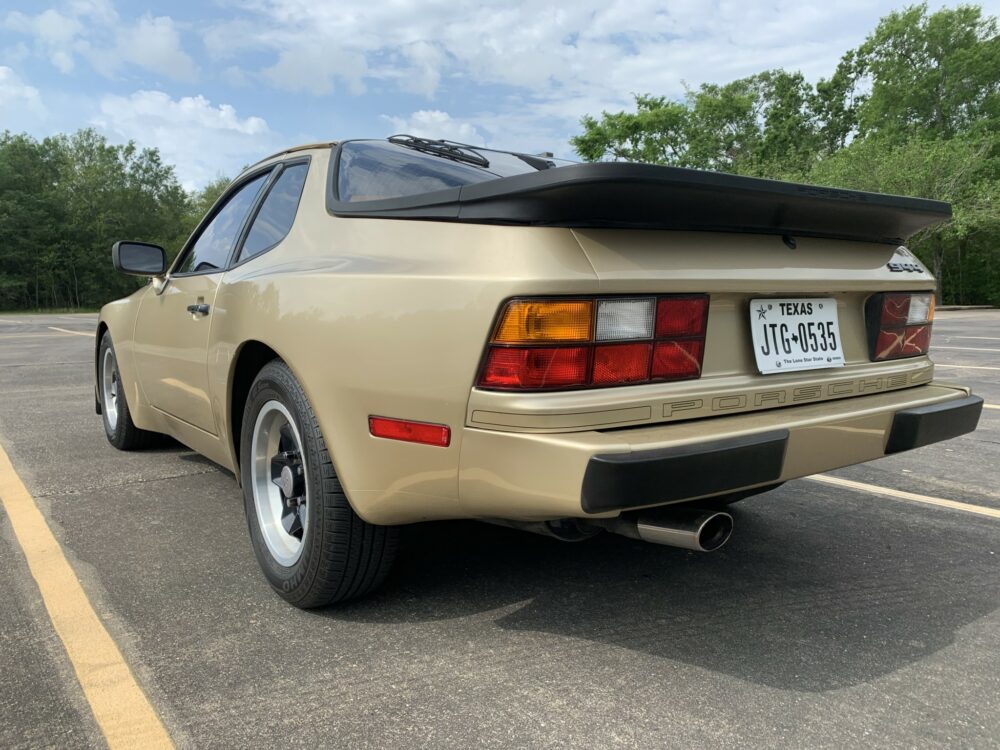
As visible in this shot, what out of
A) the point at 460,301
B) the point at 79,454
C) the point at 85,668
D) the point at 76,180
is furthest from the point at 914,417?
the point at 76,180

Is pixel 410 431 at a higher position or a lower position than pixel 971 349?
higher

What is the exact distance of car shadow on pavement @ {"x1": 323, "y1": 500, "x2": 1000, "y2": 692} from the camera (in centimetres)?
212

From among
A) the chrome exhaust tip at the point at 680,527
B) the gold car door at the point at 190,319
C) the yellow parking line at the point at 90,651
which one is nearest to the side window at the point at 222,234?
the gold car door at the point at 190,319

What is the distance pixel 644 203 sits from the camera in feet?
6.23

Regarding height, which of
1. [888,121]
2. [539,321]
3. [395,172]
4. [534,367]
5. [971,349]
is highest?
[888,121]

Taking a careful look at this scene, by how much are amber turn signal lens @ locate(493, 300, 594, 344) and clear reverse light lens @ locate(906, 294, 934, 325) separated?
59.2 inches

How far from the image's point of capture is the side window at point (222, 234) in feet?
10.3

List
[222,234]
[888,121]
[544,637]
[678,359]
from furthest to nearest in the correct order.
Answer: [888,121], [222,234], [544,637], [678,359]

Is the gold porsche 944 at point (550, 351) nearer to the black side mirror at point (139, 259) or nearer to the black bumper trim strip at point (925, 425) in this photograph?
the black bumper trim strip at point (925, 425)

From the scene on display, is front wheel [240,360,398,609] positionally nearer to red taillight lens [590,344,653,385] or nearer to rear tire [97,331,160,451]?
red taillight lens [590,344,653,385]

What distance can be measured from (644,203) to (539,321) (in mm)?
417

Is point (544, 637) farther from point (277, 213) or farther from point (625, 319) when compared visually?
point (277, 213)

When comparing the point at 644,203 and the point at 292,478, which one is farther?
the point at 292,478

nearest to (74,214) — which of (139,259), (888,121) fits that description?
(888,121)
